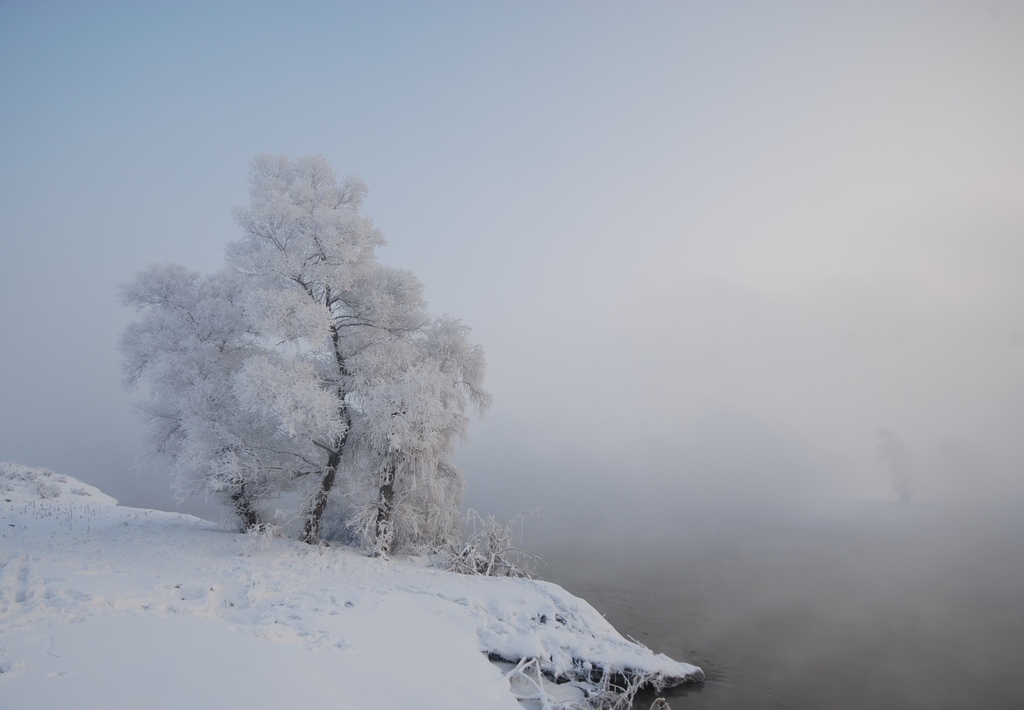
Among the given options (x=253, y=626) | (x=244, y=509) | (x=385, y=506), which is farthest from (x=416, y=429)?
(x=253, y=626)

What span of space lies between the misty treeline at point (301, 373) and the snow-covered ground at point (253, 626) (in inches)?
72.1

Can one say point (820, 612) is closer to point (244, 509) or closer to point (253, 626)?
point (253, 626)

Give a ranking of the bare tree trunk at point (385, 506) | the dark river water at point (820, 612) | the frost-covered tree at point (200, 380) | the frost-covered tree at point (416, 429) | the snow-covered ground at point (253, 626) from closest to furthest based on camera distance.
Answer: the snow-covered ground at point (253, 626), the dark river water at point (820, 612), the frost-covered tree at point (200, 380), the frost-covered tree at point (416, 429), the bare tree trunk at point (385, 506)

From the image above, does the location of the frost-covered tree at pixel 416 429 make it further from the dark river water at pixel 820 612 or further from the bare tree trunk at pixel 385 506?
the dark river water at pixel 820 612

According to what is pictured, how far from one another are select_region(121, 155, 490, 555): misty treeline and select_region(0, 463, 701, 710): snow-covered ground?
1.83m

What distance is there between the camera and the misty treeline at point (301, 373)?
12773 millimetres

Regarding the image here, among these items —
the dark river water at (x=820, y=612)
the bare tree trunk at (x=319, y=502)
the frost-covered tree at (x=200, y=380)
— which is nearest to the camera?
the dark river water at (x=820, y=612)

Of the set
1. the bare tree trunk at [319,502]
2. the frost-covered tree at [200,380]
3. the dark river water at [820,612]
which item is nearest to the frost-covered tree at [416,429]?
the bare tree trunk at [319,502]

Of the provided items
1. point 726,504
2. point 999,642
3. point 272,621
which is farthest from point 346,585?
point 726,504

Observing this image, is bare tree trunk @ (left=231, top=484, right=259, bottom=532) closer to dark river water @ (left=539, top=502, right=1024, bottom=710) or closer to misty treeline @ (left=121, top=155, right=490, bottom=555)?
misty treeline @ (left=121, top=155, right=490, bottom=555)

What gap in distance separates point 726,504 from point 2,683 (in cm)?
6573

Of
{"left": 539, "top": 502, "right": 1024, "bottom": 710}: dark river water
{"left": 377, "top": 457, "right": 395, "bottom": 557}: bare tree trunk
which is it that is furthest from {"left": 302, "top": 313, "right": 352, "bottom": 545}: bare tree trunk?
{"left": 539, "top": 502, "right": 1024, "bottom": 710}: dark river water

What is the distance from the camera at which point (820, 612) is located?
16688 mm

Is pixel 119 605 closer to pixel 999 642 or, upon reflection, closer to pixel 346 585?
pixel 346 585
